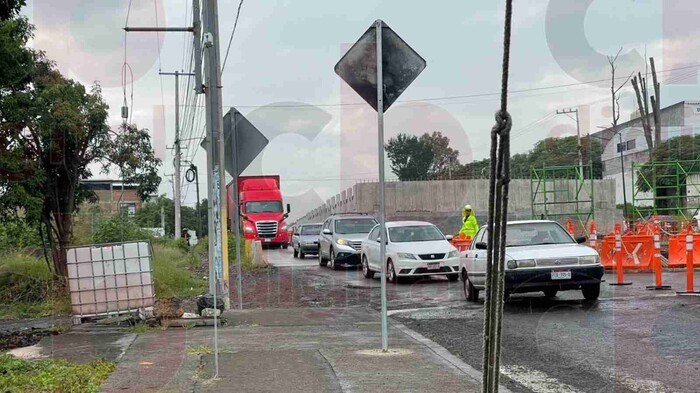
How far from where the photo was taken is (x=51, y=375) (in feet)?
22.6

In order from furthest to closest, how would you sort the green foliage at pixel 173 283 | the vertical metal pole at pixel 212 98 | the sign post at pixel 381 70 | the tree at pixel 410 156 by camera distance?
the tree at pixel 410 156
the green foliage at pixel 173 283
the vertical metal pole at pixel 212 98
the sign post at pixel 381 70

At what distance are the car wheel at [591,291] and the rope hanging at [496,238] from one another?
10150 millimetres

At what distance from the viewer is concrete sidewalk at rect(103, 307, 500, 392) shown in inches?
260

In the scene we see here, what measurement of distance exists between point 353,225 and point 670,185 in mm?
18327

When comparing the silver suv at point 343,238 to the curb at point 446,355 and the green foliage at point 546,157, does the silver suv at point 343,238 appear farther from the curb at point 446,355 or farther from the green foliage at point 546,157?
the green foliage at point 546,157

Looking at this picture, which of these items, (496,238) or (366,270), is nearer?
(496,238)

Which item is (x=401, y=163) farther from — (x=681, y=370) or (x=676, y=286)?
(x=681, y=370)

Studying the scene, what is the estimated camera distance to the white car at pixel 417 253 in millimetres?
17781

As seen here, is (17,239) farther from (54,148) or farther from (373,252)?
(373,252)

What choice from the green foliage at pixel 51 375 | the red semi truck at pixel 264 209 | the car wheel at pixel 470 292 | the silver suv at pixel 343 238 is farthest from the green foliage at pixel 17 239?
the red semi truck at pixel 264 209

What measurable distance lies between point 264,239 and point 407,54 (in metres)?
33.6

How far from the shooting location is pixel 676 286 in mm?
14984

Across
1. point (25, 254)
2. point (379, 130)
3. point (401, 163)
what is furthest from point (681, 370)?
point (401, 163)

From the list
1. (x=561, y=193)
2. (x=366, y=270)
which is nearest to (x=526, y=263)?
(x=366, y=270)
